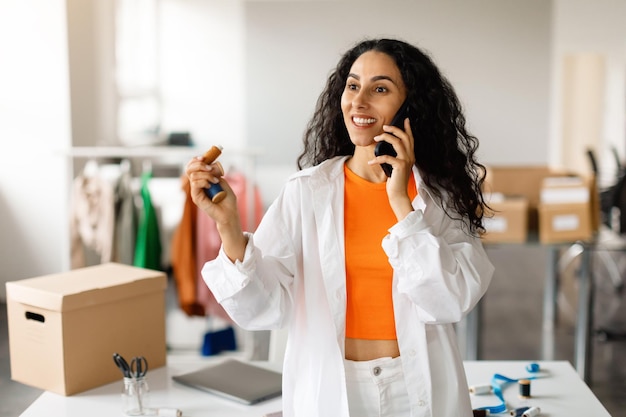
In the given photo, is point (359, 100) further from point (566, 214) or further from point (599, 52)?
point (599, 52)

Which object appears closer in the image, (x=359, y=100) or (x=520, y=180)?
(x=359, y=100)

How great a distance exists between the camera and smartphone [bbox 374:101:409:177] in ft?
5.69

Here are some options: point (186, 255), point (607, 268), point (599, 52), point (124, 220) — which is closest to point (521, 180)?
point (186, 255)

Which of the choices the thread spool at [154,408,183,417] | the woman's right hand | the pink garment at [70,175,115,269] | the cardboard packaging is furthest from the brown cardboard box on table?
the woman's right hand

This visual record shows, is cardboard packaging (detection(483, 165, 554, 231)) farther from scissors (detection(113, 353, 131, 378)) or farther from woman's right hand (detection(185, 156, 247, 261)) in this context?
woman's right hand (detection(185, 156, 247, 261))

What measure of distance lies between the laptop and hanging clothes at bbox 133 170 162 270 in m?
2.12

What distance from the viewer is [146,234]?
429 cm

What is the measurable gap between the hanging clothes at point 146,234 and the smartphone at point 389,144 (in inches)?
107

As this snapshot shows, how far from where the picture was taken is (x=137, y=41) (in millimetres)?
7391

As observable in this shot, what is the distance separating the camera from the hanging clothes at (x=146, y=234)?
4.29m

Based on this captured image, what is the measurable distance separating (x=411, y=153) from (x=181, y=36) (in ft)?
20.9

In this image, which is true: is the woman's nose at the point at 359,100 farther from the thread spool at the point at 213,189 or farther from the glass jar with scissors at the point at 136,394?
the glass jar with scissors at the point at 136,394

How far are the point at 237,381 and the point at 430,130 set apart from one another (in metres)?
0.88

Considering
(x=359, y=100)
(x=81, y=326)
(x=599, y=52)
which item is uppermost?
(x=599, y=52)
